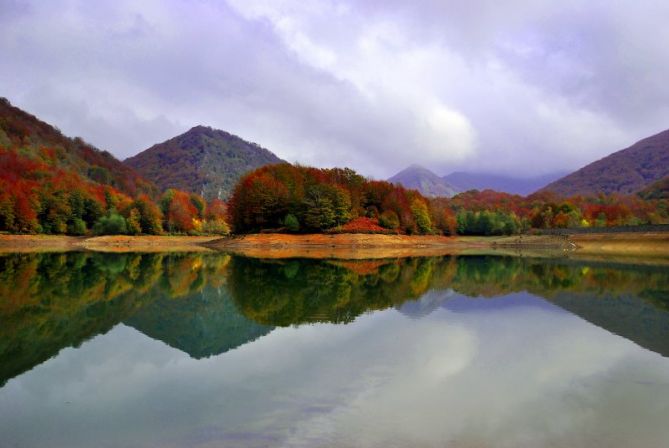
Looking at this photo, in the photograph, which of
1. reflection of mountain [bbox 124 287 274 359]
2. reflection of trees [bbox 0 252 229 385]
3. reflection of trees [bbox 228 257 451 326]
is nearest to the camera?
reflection of trees [bbox 0 252 229 385]

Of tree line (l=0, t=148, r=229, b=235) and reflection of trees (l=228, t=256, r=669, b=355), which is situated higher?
tree line (l=0, t=148, r=229, b=235)

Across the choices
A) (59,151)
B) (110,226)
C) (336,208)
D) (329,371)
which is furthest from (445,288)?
(59,151)

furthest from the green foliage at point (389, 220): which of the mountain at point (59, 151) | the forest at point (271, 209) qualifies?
the mountain at point (59, 151)

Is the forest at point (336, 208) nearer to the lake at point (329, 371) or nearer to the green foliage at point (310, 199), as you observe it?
the green foliage at point (310, 199)

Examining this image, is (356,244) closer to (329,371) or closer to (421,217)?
(421,217)

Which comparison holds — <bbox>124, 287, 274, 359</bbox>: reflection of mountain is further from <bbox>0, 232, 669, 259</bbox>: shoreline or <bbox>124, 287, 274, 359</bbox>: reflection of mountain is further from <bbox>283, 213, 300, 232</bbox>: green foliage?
<bbox>283, 213, 300, 232</bbox>: green foliage

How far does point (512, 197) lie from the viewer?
147000 millimetres

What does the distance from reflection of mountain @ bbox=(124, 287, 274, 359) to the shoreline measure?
123 ft

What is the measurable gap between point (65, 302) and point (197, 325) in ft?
22.4

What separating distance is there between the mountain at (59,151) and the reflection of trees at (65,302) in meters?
87.9

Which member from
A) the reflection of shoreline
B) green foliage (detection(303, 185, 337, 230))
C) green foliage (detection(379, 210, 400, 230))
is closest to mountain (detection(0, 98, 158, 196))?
the reflection of shoreline

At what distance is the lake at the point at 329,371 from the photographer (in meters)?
6.52

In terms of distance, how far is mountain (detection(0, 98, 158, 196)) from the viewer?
112312 millimetres

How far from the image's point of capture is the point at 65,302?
17.5 metres
